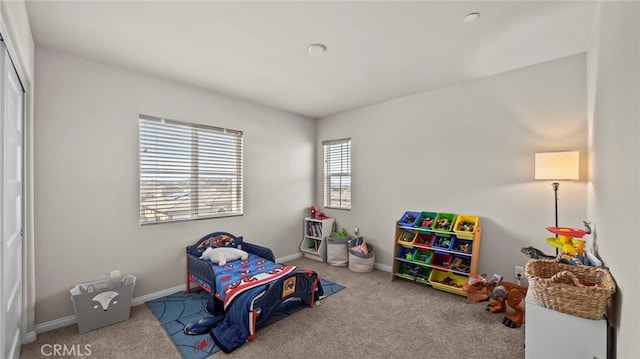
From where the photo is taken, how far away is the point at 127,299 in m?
2.51

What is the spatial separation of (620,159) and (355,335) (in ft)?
6.80

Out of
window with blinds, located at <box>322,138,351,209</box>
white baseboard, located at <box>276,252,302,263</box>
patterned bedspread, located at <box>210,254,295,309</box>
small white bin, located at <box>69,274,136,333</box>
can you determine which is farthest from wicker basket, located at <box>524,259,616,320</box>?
white baseboard, located at <box>276,252,302,263</box>

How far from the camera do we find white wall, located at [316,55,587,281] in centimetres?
262

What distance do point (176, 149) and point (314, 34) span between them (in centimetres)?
213

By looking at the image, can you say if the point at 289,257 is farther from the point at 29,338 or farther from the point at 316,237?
the point at 29,338

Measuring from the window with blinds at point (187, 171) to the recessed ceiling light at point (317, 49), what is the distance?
1.77 m

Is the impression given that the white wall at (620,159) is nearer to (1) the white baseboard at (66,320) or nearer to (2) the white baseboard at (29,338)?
(1) the white baseboard at (66,320)

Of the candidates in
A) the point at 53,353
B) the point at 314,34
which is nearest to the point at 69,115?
the point at 53,353

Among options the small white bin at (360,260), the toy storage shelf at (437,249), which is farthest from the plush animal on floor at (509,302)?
the small white bin at (360,260)

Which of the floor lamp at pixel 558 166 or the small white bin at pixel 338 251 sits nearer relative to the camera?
the floor lamp at pixel 558 166

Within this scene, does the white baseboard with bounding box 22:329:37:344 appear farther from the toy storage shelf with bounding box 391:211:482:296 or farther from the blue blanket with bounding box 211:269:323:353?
the toy storage shelf with bounding box 391:211:482:296

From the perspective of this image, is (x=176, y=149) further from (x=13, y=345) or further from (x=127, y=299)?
(x=13, y=345)

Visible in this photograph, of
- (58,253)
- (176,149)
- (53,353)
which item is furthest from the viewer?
(176,149)

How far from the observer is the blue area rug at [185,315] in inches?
82.4
